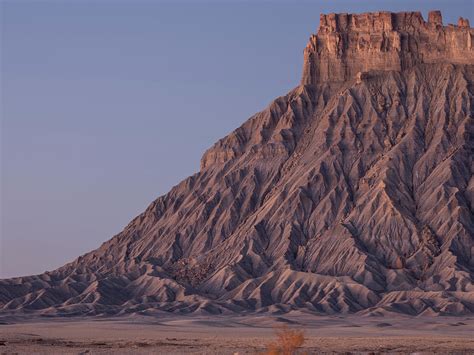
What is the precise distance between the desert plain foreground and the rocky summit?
7639 millimetres

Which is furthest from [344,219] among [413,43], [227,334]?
[227,334]

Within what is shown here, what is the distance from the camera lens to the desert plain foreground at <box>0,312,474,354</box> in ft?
356

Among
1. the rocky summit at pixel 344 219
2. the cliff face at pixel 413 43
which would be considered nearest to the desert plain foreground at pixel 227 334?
the rocky summit at pixel 344 219

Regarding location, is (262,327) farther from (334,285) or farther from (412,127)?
(412,127)

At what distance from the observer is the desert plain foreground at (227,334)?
10861cm

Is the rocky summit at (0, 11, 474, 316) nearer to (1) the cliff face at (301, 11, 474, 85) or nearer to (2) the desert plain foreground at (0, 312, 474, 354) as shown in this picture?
(1) the cliff face at (301, 11, 474, 85)

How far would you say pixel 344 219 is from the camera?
183375 millimetres

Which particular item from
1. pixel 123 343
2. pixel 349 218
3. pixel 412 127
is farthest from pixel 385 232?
pixel 123 343

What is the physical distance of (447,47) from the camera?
639ft

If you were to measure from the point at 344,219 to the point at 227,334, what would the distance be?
45760 millimetres

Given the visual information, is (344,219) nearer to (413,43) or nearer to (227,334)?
(413,43)

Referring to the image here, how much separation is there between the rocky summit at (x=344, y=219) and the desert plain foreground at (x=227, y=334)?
301 inches

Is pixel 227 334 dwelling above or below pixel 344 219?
below

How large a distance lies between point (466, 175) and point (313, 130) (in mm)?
24977
